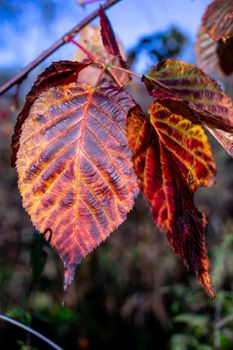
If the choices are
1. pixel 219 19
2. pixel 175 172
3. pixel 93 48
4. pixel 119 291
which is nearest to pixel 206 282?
pixel 175 172

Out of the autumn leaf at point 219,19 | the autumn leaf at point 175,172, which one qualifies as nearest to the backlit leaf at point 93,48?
the autumn leaf at point 219,19

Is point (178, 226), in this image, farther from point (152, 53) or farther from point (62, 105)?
point (152, 53)

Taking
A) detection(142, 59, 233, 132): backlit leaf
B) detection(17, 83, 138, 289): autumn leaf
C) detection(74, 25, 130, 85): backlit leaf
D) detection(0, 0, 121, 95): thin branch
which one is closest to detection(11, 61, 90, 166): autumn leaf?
detection(17, 83, 138, 289): autumn leaf

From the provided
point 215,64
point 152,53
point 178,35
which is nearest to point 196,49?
point 215,64

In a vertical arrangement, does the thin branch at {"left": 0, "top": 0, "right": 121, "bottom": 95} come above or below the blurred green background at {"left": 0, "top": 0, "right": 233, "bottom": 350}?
above

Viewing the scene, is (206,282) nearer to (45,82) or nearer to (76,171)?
(76,171)

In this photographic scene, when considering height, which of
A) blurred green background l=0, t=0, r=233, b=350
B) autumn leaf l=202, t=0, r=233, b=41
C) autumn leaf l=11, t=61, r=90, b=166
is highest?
autumn leaf l=11, t=61, r=90, b=166

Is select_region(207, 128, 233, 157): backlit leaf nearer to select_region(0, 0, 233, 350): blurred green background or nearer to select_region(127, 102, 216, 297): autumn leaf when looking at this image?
select_region(127, 102, 216, 297): autumn leaf
